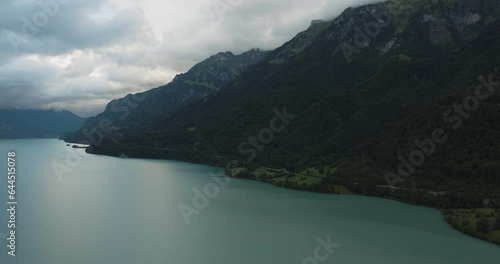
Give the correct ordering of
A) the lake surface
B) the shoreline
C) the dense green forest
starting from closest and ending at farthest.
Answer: the lake surface
the shoreline
the dense green forest

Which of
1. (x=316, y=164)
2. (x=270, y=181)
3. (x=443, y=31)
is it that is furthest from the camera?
(x=443, y=31)

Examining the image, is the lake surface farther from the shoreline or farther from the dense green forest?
the dense green forest

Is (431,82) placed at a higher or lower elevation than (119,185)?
higher

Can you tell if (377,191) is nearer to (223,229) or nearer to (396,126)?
(396,126)

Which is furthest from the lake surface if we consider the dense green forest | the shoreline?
the dense green forest

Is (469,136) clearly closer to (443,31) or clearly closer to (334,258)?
(334,258)

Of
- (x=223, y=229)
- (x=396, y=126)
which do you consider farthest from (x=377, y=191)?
(x=223, y=229)

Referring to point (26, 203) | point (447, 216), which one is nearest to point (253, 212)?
point (447, 216)

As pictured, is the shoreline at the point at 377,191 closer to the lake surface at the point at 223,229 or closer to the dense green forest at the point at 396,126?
the dense green forest at the point at 396,126
